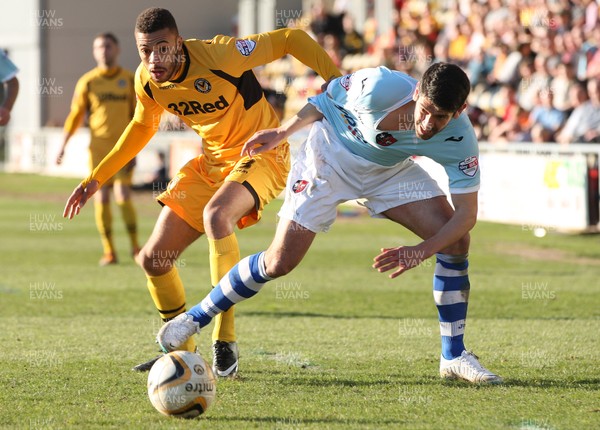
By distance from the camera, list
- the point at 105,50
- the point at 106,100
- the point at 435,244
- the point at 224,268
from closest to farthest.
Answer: the point at 435,244 → the point at 224,268 → the point at 105,50 → the point at 106,100

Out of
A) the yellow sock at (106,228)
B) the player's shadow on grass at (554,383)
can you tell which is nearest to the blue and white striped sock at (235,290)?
the player's shadow on grass at (554,383)

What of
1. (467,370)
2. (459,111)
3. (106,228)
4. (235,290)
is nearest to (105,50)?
(106,228)

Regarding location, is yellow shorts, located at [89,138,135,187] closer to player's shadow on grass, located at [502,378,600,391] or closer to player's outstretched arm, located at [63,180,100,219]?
player's outstretched arm, located at [63,180,100,219]

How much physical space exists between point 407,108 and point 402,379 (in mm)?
1551

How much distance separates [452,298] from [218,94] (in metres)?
1.84

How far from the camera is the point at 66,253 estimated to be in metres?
13.7

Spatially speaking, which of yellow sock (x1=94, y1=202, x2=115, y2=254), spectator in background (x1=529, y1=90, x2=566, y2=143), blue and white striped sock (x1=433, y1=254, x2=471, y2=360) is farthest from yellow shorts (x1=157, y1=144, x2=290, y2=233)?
spectator in background (x1=529, y1=90, x2=566, y2=143)

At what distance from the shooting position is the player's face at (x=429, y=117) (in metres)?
5.18

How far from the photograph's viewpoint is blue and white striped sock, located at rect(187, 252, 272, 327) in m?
5.80

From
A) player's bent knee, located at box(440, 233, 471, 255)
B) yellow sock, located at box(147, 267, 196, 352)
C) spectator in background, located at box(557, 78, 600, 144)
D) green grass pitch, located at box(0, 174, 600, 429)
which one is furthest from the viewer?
spectator in background, located at box(557, 78, 600, 144)

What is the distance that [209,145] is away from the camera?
6.61m

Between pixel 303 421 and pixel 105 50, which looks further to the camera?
pixel 105 50

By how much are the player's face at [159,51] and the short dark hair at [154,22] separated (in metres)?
0.02

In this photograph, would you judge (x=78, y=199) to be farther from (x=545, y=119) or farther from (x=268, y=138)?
(x=545, y=119)
